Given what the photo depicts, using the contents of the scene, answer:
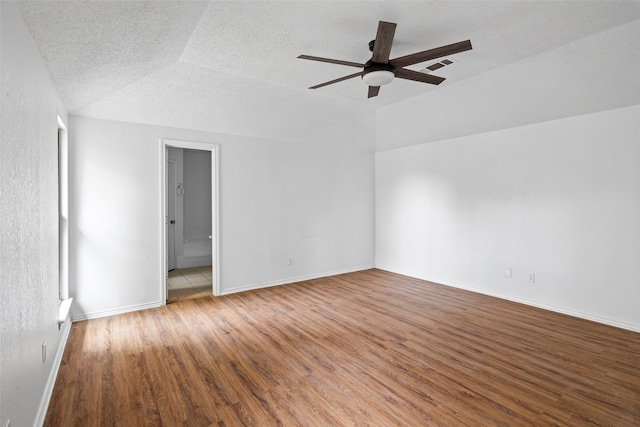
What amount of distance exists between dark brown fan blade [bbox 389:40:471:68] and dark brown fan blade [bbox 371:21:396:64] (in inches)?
4.9

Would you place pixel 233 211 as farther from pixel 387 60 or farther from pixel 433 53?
pixel 433 53

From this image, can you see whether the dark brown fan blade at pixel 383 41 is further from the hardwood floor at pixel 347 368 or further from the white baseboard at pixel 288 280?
the white baseboard at pixel 288 280

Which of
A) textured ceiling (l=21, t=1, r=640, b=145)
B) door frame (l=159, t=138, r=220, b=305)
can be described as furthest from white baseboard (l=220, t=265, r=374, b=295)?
textured ceiling (l=21, t=1, r=640, b=145)

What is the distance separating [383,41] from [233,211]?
11.0 feet

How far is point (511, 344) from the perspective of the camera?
10.2 feet

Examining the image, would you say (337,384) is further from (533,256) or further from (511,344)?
(533,256)

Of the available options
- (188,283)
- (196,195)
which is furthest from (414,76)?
(196,195)

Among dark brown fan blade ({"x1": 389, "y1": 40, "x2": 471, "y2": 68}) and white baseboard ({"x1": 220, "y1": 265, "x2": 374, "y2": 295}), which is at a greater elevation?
dark brown fan blade ({"x1": 389, "y1": 40, "x2": 471, "y2": 68})

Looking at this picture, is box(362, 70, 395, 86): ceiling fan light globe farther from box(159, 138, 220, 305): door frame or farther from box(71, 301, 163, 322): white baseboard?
box(71, 301, 163, 322): white baseboard

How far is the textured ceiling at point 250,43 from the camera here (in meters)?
2.13

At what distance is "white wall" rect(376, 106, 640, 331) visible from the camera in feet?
11.8

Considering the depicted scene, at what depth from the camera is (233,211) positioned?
4.84 m

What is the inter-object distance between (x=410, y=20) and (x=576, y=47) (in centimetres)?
167

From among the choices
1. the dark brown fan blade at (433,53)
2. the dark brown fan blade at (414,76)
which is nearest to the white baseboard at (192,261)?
the dark brown fan blade at (414,76)
